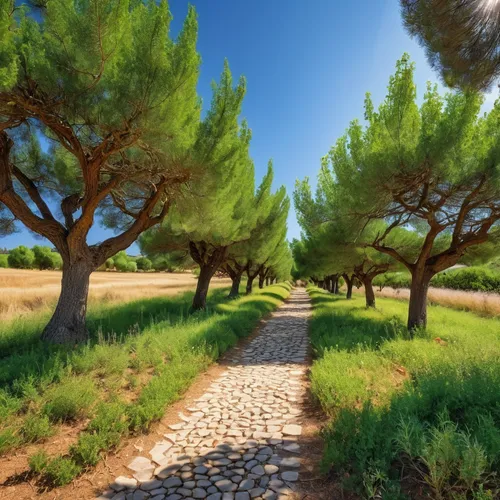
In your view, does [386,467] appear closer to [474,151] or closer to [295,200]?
[474,151]

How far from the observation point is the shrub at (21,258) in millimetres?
59750

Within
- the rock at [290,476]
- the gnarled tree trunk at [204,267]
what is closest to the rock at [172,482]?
the rock at [290,476]

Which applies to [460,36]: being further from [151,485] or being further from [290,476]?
[151,485]

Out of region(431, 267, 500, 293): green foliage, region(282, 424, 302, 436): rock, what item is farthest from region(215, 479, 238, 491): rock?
region(431, 267, 500, 293): green foliage

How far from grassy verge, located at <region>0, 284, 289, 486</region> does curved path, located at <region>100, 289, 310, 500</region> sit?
464mm

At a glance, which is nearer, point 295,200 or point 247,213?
point 295,200

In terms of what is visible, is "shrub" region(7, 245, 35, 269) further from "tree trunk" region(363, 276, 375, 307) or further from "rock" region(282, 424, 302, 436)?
"rock" region(282, 424, 302, 436)

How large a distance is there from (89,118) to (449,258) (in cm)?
1009

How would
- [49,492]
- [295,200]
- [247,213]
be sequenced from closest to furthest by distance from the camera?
[49,492]
[295,200]
[247,213]

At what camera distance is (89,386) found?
13.6ft

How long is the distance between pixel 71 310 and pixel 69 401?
3293 mm

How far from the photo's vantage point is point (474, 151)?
22.8ft

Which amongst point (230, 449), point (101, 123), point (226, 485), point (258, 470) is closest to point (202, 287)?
point (101, 123)

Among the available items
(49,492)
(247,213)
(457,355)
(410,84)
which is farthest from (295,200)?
(49,492)
